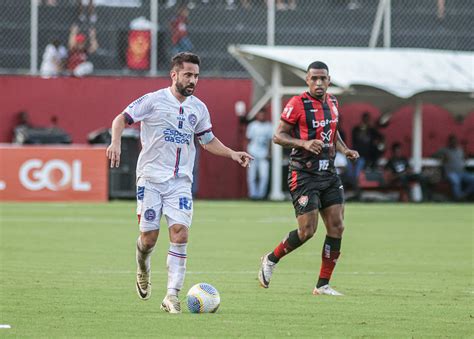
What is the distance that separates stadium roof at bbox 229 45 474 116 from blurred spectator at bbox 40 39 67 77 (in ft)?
14.3

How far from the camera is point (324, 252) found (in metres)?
11.6

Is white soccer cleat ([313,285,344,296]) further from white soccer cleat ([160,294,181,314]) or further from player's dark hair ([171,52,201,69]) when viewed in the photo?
player's dark hair ([171,52,201,69])

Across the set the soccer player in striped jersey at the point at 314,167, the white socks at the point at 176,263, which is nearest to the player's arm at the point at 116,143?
the white socks at the point at 176,263

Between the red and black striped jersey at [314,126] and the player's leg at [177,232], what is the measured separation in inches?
81.2

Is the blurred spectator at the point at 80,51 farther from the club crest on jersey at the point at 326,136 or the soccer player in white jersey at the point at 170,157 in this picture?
the soccer player in white jersey at the point at 170,157

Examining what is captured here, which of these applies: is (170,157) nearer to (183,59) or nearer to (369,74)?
(183,59)

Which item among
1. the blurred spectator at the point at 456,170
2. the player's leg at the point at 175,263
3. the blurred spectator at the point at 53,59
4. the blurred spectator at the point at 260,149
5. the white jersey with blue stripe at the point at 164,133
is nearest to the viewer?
the player's leg at the point at 175,263

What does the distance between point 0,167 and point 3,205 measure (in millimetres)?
1505

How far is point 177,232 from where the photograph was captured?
985cm

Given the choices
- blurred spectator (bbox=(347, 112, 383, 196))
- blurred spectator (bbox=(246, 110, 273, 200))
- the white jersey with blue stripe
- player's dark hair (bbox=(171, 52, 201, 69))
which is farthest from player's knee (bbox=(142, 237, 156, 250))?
blurred spectator (bbox=(347, 112, 383, 196))

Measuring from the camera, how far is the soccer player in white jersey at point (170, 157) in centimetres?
985

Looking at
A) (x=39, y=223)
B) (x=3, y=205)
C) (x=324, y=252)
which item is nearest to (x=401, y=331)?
(x=324, y=252)

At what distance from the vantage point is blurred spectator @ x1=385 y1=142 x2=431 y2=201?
29.6 metres

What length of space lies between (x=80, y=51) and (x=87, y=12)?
97 cm
